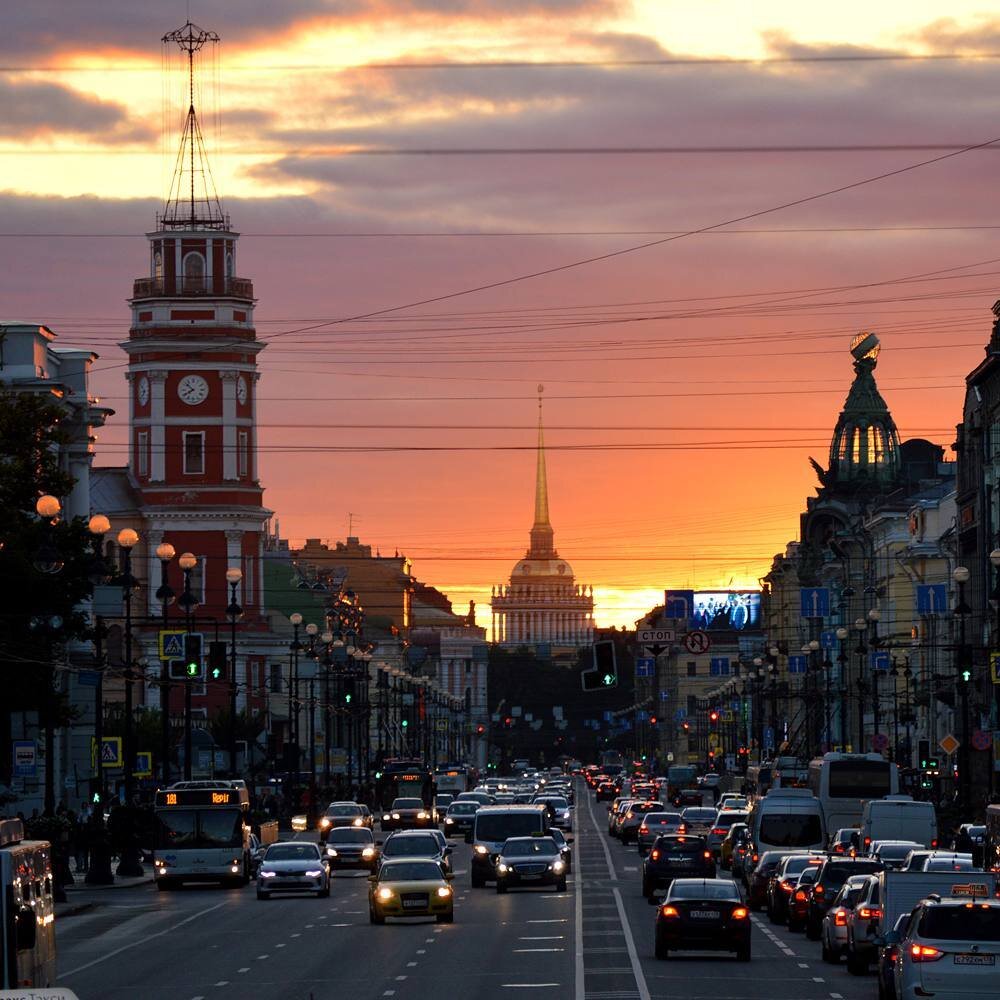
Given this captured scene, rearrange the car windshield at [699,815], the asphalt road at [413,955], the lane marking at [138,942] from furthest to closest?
the car windshield at [699,815], the lane marking at [138,942], the asphalt road at [413,955]

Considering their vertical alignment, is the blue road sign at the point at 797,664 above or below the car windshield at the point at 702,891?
above

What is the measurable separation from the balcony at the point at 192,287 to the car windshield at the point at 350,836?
6855cm

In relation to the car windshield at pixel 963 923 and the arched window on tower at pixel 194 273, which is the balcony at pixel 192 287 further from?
the car windshield at pixel 963 923

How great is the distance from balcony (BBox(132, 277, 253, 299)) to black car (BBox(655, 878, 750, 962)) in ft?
345

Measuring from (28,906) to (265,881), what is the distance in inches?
1463

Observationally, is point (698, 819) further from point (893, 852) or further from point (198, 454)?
point (198, 454)

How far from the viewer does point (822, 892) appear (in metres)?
47.1

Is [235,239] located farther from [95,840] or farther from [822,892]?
[822,892]

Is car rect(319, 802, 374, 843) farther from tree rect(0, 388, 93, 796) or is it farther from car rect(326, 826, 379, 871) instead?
tree rect(0, 388, 93, 796)

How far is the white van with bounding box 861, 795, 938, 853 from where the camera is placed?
6525 cm

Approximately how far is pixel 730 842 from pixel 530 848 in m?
11.8

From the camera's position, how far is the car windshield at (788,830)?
68438 mm

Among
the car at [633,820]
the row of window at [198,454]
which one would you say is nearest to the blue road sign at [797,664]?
the row of window at [198,454]

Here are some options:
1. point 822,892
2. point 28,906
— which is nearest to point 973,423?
point 822,892
